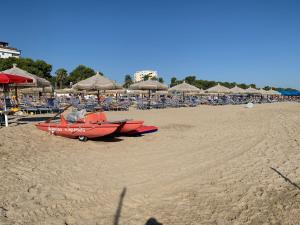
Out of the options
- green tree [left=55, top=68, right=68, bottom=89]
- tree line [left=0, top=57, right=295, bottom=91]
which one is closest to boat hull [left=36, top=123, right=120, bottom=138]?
tree line [left=0, top=57, right=295, bottom=91]

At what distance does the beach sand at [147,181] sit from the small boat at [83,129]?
266 millimetres

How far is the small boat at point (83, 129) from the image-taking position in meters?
8.26

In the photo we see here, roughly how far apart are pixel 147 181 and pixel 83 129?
3846 millimetres

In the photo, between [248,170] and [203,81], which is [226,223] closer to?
[248,170]

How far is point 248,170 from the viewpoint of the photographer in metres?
5.61

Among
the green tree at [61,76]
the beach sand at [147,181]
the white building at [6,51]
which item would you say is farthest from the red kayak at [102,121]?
the white building at [6,51]

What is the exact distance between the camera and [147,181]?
512 centimetres

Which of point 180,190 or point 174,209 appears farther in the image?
point 180,190

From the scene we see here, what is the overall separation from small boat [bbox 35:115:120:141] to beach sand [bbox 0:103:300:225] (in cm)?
27

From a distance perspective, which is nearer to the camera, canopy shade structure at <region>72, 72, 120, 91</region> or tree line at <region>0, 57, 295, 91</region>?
canopy shade structure at <region>72, 72, 120, 91</region>

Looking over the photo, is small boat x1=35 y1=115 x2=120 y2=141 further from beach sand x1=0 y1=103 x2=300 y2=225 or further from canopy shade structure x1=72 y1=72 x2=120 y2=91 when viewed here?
canopy shade structure x1=72 y1=72 x2=120 y2=91

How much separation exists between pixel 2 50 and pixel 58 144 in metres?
95.1

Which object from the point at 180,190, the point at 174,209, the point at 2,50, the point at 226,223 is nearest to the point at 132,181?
the point at 180,190

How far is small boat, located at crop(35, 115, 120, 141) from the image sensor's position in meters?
8.26
